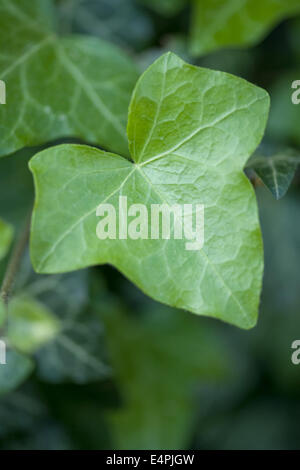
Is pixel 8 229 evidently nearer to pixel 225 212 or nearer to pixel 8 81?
pixel 8 81

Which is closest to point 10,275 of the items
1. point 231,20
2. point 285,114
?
point 231,20

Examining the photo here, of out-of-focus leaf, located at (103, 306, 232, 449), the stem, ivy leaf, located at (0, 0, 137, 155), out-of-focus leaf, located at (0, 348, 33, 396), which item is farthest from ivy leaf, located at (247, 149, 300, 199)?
out-of-focus leaf, located at (103, 306, 232, 449)

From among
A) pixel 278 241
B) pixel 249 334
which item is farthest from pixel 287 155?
pixel 249 334

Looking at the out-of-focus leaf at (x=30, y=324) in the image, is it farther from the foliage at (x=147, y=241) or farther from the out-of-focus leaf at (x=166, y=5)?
the out-of-focus leaf at (x=166, y=5)

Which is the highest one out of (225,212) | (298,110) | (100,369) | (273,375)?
(298,110)

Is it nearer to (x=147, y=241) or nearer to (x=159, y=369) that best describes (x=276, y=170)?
(x=147, y=241)
